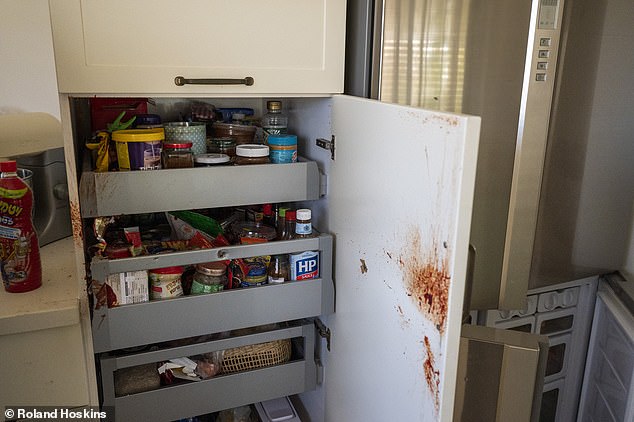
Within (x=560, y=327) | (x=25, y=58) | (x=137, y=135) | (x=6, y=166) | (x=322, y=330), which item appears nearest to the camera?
(x=6, y=166)

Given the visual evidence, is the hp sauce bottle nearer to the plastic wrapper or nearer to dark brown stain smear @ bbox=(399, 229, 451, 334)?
the plastic wrapper

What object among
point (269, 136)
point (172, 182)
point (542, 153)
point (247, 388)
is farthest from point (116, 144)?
point (542, 153)

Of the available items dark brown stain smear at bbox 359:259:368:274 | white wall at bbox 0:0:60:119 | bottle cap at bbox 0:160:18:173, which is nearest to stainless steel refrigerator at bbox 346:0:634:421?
dark brown stain smear at bbox 359:259:368:274

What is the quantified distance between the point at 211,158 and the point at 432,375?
2.26 feet

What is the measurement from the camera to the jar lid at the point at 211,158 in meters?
1.15

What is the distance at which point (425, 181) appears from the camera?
75 centimetres

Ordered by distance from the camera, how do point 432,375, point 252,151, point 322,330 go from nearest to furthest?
point 432,375 → point 252,151 → point 322,330

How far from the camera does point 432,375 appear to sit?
76 centimetres

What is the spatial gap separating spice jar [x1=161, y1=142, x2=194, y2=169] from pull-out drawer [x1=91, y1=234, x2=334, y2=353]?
0.69ft

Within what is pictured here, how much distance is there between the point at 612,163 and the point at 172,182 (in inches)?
46.4

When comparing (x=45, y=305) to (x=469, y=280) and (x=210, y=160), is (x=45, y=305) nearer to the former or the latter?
(x=210, y=160)

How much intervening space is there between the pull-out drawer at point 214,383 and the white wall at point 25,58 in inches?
32.0

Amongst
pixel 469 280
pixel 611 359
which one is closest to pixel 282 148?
pixel 469 280

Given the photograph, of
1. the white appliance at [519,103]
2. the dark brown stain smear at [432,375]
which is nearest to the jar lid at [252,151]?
the white appliance at [519,103]
